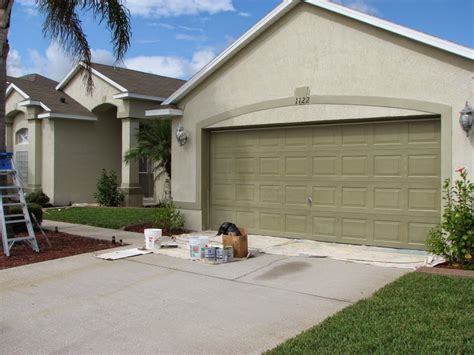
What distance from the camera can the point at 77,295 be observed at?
6.41 metres

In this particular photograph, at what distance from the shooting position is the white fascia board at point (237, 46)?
32.3 feet

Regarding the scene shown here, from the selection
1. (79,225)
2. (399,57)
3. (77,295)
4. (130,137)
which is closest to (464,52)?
(399,57)

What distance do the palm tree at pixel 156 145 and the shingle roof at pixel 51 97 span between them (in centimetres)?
377

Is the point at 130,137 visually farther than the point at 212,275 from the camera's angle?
Yes

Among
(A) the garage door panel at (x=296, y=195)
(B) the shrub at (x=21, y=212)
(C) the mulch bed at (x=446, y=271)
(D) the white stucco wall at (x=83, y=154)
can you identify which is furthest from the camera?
(D) the white stucco wall at (x=83, y=154)

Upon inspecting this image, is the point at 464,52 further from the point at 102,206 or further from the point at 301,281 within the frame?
the point at 102,206

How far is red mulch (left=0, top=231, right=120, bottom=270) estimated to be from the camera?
8547mm

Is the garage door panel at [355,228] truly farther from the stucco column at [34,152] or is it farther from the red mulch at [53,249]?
the stucco column at [34,152]

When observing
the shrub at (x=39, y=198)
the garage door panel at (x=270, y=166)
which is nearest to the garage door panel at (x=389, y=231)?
the garage door panel at (x=270, y=166)

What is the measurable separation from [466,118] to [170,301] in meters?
5.49

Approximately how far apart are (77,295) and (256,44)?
6584 millimetres

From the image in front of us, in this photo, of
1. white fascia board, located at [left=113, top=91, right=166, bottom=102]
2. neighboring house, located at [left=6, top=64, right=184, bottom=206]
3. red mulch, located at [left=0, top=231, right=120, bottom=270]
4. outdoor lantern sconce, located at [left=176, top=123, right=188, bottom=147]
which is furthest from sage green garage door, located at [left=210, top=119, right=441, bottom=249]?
neighboring house, located at [left=6, top=64, right=184, bottom=206]

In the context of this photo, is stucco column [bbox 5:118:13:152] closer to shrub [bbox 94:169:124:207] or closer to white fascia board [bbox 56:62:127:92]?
white fascia board [bbox 56:62:127:92]

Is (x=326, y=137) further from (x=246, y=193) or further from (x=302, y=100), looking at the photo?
(x=246, y=193)
